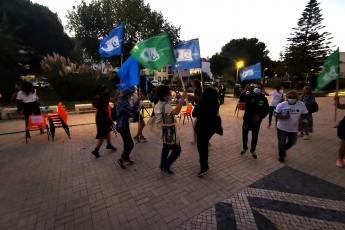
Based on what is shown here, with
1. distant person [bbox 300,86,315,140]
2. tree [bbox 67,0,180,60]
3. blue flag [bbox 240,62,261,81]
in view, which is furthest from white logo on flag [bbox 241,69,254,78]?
tree [bbox 67,0,180,60]

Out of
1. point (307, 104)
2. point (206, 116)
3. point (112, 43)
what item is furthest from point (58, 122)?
point (307, 104)

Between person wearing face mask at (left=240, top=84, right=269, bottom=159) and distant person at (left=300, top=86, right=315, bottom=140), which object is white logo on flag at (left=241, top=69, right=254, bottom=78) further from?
person wearing face mask at (left=240, top=84, right=269, bottom=159)

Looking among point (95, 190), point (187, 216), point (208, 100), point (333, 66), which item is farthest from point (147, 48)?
point (333, 66)

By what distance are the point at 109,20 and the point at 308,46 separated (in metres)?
33.1

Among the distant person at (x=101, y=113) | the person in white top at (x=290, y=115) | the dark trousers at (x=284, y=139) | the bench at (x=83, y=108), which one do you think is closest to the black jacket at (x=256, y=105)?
the person in white top at (x=290, y=115)

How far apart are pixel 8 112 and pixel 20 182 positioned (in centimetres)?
838

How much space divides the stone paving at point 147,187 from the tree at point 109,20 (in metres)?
22.9

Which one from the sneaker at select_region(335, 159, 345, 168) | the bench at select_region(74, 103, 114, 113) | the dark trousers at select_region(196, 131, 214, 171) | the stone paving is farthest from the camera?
the bench at select_region(74, 103, 114, 113)

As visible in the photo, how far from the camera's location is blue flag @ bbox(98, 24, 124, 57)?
6.61 metres

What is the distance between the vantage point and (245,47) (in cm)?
5753

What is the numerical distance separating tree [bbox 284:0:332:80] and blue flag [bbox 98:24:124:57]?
38135 mm

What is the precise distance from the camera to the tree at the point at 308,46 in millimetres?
36219

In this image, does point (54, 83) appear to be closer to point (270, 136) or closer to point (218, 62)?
point (270, 136)

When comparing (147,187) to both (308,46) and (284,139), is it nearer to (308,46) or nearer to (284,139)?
(284,139)
